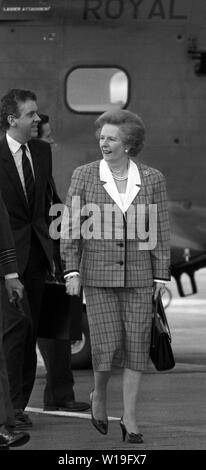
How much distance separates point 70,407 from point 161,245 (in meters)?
1.78

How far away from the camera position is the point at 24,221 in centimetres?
920

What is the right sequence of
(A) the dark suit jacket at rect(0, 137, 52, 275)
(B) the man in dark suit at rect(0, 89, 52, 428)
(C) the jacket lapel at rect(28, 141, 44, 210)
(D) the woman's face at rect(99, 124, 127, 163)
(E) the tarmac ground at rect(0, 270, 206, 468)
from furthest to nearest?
(C) the jacket lapel at rect(28, 141, 44, 210) < (A) the dark suit jacket at rect(0, 137, 52, 275) < (B) the man in dark suit at rect(0, 89, 52, 428) < (D) the woman's face at rect(99, 124, 127, 163) < (E) the tarmac ground at rect(0, 270, 206, 468)

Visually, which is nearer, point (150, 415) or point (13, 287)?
point (13, 287)

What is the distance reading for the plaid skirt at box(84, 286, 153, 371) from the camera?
27.8 ft

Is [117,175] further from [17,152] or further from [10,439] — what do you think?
[10,439]

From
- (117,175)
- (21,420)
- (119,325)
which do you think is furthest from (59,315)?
(117,175)

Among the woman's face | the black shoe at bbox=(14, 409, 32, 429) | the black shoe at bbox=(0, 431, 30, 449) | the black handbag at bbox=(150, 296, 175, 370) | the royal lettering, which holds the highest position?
the royal lettering

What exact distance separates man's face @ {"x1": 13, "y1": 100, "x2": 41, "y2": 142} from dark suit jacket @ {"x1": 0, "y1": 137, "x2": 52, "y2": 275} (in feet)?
0.35

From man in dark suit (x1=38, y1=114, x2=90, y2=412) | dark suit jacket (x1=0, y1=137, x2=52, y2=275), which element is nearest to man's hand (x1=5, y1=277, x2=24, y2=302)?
dark suit jacket (x1=0, y1=137, x2=52, y2=275)

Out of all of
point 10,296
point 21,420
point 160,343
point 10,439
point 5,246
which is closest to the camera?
point 10,439

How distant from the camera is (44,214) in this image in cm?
938

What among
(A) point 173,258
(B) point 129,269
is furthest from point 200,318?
(B) point 129,269

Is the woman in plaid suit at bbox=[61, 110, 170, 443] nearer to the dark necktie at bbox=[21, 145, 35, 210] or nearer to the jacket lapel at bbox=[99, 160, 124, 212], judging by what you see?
the jacket lapel at bbox=[99, 160, 124, 212]

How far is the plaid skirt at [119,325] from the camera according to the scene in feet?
27.8
